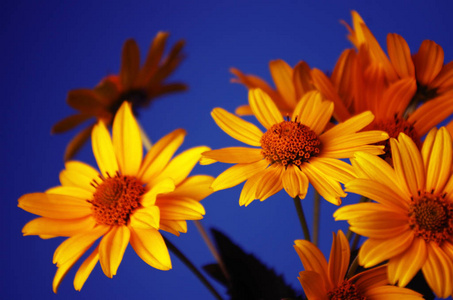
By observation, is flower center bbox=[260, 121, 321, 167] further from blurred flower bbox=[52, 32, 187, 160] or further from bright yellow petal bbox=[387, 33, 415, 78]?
blurred flower bbox=[52, 32, 187, 160]

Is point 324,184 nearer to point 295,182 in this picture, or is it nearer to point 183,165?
point 295,182

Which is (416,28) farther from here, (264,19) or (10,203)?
(10,203)

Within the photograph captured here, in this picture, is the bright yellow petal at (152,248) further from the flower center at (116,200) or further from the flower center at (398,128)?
the flower center at (398,128)

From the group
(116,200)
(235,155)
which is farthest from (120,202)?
(235,155)

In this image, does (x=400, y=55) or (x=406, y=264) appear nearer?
(x=406, y=264)

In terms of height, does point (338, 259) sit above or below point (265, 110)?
below

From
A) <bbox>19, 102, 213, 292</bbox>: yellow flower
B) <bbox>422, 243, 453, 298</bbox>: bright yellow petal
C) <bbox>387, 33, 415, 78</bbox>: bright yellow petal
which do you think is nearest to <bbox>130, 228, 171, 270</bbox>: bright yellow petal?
<bbox>19, 102, 213, 292</bbox>: yellow flower

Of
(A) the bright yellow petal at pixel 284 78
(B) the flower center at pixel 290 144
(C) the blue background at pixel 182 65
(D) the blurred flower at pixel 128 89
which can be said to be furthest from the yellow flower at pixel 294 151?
(C) the blue background at pixel 182 65
